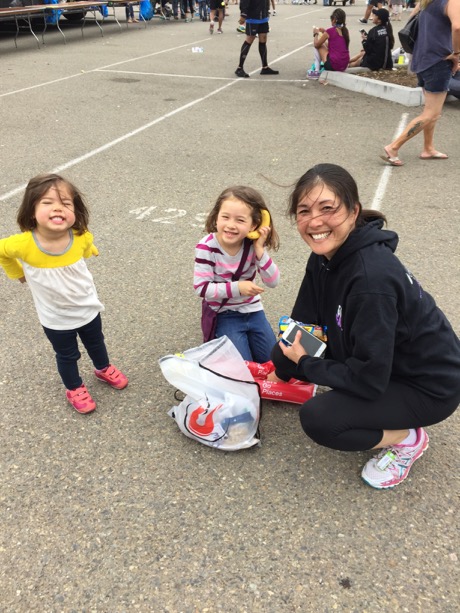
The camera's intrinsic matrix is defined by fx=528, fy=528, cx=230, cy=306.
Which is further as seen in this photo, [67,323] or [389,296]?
[67,323]

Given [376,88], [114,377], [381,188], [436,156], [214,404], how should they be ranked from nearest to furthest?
[214,404] < [114,377] < [381,188] < [436,156] < [376,88]

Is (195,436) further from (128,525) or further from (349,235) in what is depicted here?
(349,235)

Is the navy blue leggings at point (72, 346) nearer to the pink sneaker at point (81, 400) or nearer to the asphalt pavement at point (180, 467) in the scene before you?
the pink sneaker at point (81, 400)

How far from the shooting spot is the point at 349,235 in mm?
2023

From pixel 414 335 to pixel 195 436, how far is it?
1.05m

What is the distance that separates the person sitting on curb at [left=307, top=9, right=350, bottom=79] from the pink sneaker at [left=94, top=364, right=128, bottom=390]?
859 cm

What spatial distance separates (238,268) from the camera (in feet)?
9.02

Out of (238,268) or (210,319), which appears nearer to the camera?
(238,268)

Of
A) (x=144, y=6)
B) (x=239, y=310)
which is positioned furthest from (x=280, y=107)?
(x=144, y=6)

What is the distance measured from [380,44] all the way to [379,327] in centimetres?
931

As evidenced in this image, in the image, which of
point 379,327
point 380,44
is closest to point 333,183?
point 379,327

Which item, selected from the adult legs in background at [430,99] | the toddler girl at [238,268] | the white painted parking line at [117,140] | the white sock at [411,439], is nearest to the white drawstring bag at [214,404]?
the toddler girl at [238,268]

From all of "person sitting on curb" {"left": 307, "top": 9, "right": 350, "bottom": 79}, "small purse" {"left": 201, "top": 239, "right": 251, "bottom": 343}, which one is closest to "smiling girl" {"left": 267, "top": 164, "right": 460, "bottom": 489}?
"small purse" {"left": 201, "top": 239, "right": 251, "bottom": 343}

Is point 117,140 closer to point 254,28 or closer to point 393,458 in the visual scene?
point 254,28
